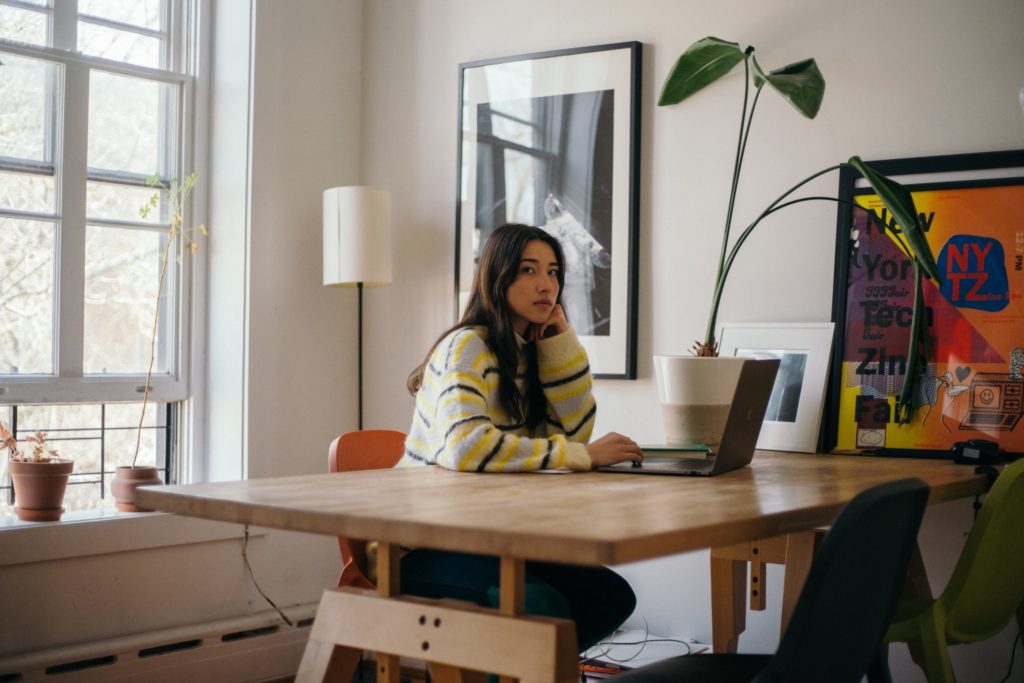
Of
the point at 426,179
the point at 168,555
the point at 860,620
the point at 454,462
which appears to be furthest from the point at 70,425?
the point at 860,620

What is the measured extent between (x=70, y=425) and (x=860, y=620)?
104 inches

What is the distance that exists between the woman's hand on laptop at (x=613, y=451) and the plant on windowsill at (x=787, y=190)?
0.45 meters

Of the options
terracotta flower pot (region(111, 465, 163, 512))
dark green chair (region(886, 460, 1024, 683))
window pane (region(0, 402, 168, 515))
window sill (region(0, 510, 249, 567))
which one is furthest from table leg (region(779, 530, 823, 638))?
window pane (region(0, 402, 168, 515))

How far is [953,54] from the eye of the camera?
9.16 feet

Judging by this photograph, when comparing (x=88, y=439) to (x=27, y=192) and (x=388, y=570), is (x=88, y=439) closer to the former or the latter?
(x=27, y=192)

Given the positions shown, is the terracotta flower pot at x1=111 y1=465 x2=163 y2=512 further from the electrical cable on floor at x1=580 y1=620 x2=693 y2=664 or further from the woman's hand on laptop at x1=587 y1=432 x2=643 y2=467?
the woman's hand on laptop at x1=587 y1=432 x2=643 y2=467

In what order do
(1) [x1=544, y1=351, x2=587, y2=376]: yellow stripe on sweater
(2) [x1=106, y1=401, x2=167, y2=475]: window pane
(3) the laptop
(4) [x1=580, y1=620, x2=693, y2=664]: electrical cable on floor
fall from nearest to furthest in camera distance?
(3) the laptop, (1) [x1=544, y1=351, x2=587, y2=376]: yellow stripe on sweater, (4) [x1=580, y1=620, x2=693, y2=664]: electrical cable on floor, (2) [x1=106, y1=401, x2=167, y2=475]: window pane

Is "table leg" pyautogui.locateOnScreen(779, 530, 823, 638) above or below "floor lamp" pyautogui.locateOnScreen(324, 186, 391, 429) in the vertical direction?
below

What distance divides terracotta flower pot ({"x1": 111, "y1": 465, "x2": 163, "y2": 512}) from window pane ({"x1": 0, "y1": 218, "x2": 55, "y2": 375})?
0.39 m

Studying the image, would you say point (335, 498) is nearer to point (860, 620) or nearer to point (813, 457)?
point (860, 620)

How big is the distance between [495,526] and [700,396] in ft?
4.65

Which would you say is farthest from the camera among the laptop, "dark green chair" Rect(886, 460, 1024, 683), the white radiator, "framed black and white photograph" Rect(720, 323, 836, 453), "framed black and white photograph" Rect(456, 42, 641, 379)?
"framed black and white photograph" Rect(456, 42, 641, 379)

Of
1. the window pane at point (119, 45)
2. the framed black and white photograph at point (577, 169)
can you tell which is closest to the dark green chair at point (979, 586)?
the framed black and white photograph at point (577, 169)

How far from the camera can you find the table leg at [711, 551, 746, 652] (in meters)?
2.69
